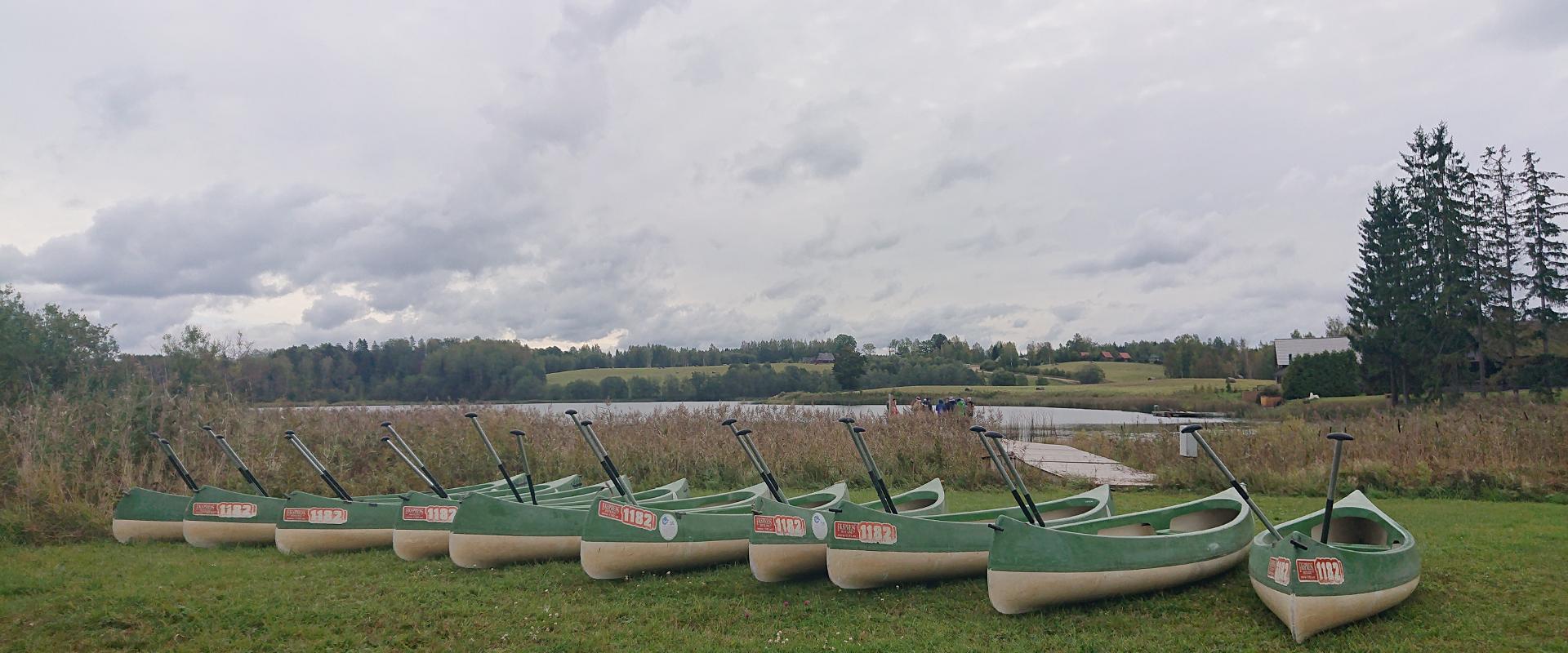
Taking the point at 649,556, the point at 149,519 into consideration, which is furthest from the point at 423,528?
the point at 149,519

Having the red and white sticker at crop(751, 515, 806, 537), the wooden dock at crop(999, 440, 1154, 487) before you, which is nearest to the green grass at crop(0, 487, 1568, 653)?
the red and white sticker at crop(751, 515, 806, 537)

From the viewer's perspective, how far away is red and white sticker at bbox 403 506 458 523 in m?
8.52

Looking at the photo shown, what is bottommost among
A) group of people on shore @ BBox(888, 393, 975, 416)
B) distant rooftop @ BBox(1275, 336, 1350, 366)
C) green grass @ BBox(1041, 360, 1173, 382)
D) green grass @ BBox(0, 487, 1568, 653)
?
green grass @ BBox(0, 487, 1568, 653)

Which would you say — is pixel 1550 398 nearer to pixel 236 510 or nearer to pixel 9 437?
pixel 236 510

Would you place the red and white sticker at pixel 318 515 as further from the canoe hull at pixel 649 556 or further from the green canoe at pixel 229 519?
the canoe hull at pixel 649 556

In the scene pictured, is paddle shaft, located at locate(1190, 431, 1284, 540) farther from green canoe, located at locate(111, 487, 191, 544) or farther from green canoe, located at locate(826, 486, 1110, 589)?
green canoe, located at locate(111, 487, 191, 544)

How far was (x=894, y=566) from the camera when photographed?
6.55 meters

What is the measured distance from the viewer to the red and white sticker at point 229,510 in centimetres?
944

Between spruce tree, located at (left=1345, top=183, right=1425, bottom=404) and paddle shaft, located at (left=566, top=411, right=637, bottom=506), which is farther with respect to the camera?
spruce tree, located at (left=1345, top=183, right=1425, bottom=404)

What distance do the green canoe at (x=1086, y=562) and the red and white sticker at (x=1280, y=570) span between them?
76 cm

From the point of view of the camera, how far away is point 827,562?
666 cm

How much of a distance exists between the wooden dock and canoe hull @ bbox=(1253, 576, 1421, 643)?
298 inches

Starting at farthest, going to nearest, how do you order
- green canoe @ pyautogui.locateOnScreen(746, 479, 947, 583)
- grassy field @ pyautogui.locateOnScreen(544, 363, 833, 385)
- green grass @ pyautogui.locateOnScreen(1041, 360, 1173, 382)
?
green grass @ pyautogui.locateOnScreen(1041, 360, 1173, 382) → grassy field @ pyautogui.locateOnScreen(544, 363, 833, 385) → green canoe @ pyautogui.locateOnScreen(746, 479, 947, 583)

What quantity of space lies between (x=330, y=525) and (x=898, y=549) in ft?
20.6
